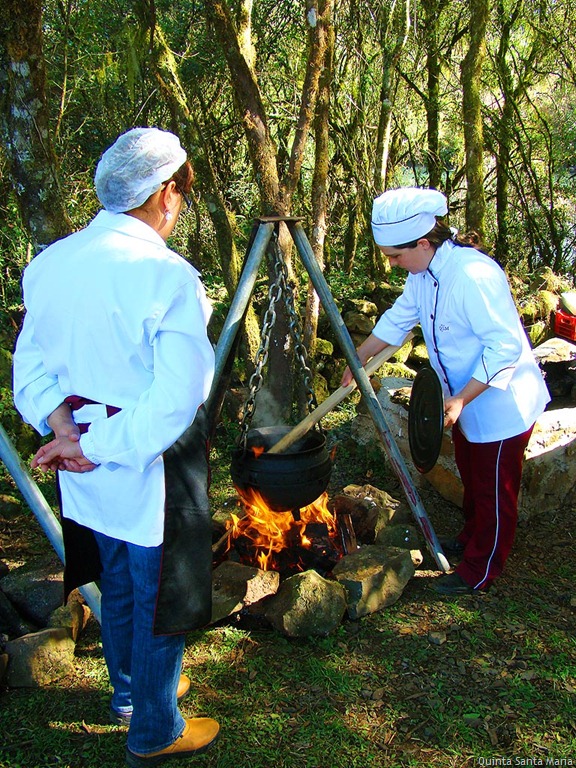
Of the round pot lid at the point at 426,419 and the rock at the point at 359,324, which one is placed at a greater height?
the round pot lid at the point at 426,419

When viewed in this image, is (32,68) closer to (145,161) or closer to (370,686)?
(145,161)

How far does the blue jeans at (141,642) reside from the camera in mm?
2152

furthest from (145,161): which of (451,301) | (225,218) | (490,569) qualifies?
(225,218)

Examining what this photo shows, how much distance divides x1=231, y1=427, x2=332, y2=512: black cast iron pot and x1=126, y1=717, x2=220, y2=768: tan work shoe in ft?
3.49

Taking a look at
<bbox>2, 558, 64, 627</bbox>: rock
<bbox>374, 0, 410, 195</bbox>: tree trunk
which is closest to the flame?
<bbox>2, 558, 64, 627</bbox>: rock

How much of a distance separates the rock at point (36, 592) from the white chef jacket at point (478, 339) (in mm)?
2327

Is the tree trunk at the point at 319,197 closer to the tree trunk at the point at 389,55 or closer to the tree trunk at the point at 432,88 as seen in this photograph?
the tree trunk at the point at 389,55

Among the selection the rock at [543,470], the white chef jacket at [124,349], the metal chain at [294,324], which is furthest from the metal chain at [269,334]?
the rock at [543,470]

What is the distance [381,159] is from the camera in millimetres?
8742

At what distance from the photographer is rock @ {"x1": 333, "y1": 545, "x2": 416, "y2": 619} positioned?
3352mm

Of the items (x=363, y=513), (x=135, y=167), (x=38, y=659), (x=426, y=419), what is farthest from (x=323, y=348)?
(x=135, y=167)

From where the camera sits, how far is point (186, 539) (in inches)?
83.1

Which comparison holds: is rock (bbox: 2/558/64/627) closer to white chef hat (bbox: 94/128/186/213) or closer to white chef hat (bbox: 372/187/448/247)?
white chef hat (bbox: 94/128/186/213)

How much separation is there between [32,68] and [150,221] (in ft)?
6.35
